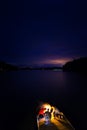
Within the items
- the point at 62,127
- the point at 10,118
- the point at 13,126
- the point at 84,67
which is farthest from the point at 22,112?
the point at 84,67

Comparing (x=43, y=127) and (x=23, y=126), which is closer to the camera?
(x=43, y=127)

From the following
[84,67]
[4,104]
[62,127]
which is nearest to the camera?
[62,127]

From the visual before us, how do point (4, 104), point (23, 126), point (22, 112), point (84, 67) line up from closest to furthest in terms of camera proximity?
1. point (23, 126)
2. point (22, 112)
3. point (4, 104)
4. point (84, 67)

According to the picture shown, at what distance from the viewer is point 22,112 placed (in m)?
25.2

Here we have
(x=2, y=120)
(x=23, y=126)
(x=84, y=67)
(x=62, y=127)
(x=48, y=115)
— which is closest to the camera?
(x=62, y=127)

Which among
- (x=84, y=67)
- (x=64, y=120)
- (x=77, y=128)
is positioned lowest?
(x=77, y=128)

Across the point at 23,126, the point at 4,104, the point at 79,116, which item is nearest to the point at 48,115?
the point at 23,126

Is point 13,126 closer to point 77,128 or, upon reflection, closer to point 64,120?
point 64,120

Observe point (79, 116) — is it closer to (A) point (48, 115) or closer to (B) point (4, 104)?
(A) point (48, 115)

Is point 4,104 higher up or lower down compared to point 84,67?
lower down

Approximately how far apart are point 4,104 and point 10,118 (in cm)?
906

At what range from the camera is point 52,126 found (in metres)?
16.0

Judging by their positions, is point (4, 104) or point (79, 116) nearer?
point (79, 116)

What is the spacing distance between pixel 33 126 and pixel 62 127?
4004mm
